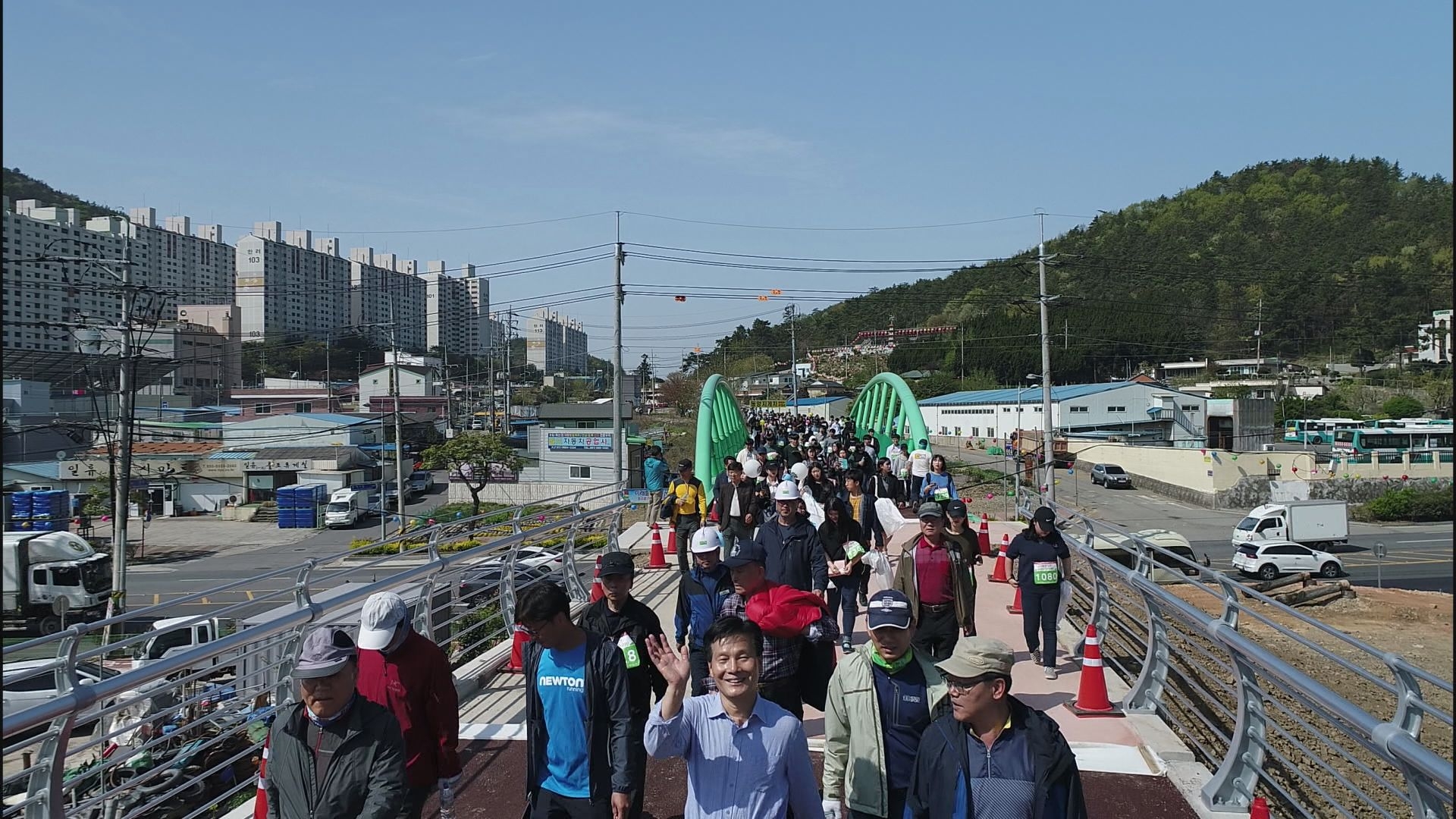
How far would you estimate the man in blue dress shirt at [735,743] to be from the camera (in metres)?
3.17

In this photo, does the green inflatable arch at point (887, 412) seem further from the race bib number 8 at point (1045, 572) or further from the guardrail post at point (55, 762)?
the guardrail post at point (55, 762)

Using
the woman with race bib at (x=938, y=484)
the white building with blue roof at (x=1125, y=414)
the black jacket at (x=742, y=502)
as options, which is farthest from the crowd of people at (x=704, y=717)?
the white building with blue roof at (x=1125, y=414)

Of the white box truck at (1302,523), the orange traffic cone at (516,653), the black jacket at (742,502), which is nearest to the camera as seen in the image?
the orange traffic cone at (516,653)

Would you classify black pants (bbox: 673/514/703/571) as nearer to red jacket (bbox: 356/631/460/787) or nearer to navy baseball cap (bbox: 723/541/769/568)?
navy baseball cap (bbox: 723/541/769/568)

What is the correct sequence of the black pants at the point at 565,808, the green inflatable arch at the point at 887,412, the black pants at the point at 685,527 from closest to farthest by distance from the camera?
the black pants at the point at 565,808 < the black pants at the point at 685,527 < the green inflatable arch at the point at 887,412

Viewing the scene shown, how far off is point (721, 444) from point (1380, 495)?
32.1 meters

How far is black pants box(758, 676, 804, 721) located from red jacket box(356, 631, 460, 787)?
4.72 ft

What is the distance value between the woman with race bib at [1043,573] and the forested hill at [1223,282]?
62062 millimetres

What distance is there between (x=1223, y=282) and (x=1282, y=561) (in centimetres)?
6202

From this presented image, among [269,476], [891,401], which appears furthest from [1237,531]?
[269,476]

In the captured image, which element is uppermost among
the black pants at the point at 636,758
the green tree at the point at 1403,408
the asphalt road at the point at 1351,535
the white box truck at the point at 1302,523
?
the green tree at the point at 1403,408

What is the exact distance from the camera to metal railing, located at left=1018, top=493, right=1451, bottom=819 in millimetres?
3320

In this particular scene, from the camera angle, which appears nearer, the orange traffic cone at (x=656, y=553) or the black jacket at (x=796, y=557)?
the black jacket at (x=796, y=557)

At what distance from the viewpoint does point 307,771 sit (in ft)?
10.6
